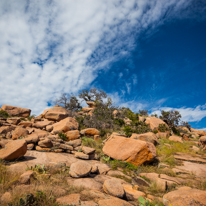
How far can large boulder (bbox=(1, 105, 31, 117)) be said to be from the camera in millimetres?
19677

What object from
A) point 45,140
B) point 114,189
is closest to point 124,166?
point 114,189

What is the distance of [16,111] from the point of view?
20.2 meters

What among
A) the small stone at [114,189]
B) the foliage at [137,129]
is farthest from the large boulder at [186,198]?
the foliage at [137,129]

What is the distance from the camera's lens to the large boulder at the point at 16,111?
1968 centimetres

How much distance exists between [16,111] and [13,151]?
57.7ft

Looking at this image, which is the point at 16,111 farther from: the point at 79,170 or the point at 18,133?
the point at 79,170

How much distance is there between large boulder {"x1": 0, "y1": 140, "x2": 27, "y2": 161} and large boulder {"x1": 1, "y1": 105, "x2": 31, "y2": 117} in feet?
54.8

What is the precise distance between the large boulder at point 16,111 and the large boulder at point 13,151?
54.8ft

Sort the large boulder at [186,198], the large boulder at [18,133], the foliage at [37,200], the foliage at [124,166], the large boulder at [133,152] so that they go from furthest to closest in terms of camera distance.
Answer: the large boulder at [18,133]
the large boulder at [133,152]
the foliage at [124,166]
the large boulder at [186,198]
the foliage at [37,200]

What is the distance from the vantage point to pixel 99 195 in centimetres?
375

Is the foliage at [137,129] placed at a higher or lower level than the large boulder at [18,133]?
higher

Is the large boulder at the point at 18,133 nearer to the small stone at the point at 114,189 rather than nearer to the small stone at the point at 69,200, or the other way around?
the small stone at the point at 69,200

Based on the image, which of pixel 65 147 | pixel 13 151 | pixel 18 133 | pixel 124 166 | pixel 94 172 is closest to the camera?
pixel 13 151

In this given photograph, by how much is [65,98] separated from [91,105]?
6284mm
